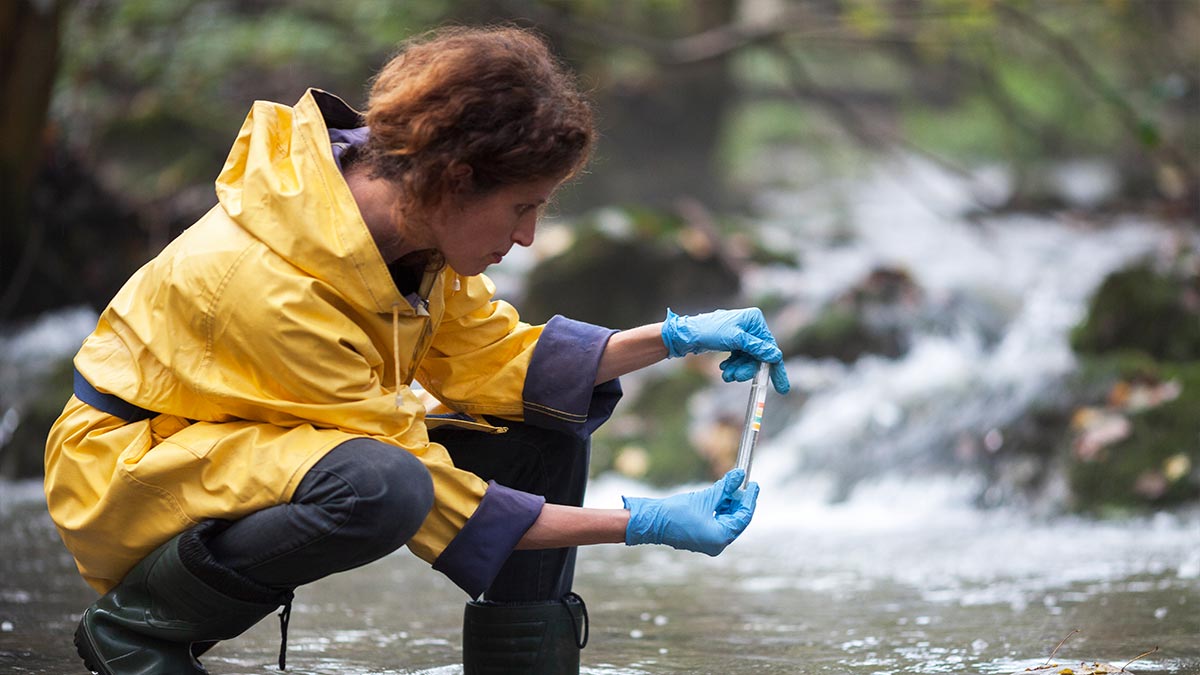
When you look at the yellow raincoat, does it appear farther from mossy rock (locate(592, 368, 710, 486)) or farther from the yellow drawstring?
mossy rock (locate(592, 368, 710, 486))

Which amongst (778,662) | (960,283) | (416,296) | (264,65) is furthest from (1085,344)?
(264,65)

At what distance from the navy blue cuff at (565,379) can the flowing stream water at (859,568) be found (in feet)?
1.42

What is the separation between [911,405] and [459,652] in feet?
9.45

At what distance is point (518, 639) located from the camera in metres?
2.04

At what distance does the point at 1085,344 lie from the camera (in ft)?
16.0

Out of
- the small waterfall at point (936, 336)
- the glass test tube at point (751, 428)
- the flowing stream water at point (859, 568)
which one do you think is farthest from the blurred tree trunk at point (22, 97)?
the glass test tube at point (751, 428)

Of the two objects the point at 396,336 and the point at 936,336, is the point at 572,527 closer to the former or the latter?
the point at 396,336

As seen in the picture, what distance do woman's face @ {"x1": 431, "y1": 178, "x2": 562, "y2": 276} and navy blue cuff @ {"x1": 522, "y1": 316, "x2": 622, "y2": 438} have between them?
0.83 ft

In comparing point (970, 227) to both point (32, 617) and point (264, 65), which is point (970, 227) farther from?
point (32, 617)

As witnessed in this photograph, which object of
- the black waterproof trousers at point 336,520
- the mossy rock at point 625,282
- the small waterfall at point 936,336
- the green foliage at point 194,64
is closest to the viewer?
the black waterproof trousers at point 336,520

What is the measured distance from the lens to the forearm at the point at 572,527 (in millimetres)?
1879

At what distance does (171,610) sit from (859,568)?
1951 mm

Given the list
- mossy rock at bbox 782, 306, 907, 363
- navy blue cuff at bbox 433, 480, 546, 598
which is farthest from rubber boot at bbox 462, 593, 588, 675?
mossy rock at bbox 782, 306, 907, 363

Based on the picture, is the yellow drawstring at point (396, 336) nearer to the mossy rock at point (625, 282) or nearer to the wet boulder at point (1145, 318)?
the wet boulder at point (1145, 318)
